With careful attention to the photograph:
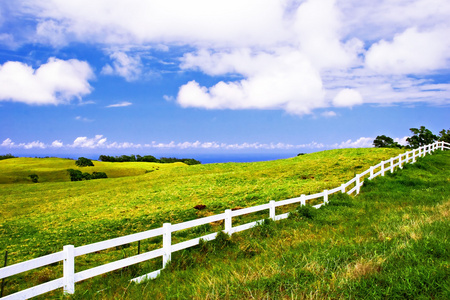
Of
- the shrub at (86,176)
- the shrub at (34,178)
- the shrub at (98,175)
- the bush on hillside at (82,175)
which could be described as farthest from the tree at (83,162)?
the shrub at (34,178)

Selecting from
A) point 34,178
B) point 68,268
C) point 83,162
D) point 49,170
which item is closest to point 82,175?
point 34,178

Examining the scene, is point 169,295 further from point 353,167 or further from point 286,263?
point 353,167

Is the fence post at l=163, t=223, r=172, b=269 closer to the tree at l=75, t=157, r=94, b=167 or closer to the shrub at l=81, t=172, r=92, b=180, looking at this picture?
the shrub at l=81, t=172, r=92, b=180

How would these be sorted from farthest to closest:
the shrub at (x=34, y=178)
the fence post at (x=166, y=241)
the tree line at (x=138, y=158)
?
1. the tree line at (x=138, y=158)
2. the shrub at (x=34, y=178)
3. the fence post at (x=166, y=241)

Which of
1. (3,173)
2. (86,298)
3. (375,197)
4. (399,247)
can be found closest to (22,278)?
(86,298)

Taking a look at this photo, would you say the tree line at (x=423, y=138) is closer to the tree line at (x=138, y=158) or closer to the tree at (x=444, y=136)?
the tree at (x=444, y=136)

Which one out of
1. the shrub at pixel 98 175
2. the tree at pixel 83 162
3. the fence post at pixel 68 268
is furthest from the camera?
the tree at pixel 83 162

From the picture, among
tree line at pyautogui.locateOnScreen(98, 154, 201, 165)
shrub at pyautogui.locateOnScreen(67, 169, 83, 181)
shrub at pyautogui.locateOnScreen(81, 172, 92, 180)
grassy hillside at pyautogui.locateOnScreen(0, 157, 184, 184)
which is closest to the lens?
grassy hillside at pyautogui.locateOnScreen(0, 157, 184, 184)

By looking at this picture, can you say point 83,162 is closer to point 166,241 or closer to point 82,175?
point 82,175

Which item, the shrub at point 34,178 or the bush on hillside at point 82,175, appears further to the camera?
the bush on hillside at point 82,175

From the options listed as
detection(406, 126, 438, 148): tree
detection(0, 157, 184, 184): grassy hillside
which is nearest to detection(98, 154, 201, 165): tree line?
detection(0, 157, 184, 184): grassy hillside

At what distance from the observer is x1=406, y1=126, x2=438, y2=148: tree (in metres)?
75.8

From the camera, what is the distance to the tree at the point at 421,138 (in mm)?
75812

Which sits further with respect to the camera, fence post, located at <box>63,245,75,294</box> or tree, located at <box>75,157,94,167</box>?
tree, located at <box>75,157,94,167</box>
